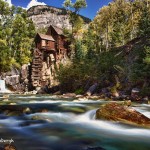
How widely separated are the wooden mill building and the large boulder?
3533 cm

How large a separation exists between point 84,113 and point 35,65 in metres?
36.5

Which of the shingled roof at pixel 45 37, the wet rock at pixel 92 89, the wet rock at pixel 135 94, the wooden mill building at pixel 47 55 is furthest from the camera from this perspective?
the shingled roof at pixel 45 37

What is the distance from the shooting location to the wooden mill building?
1960 inches

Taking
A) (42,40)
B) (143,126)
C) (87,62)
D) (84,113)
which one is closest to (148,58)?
(84,113)

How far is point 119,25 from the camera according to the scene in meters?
54.2

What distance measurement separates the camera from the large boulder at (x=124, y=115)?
1168cm

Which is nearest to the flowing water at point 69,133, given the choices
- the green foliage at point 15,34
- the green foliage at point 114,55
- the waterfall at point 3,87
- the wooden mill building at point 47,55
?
the green foliage at point 114,55

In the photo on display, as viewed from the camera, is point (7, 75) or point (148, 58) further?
point (7, 75)

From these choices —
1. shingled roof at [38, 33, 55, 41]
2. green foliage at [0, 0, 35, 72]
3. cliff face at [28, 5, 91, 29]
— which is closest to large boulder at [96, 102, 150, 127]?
green foliage at [0, 0, 35, 72]

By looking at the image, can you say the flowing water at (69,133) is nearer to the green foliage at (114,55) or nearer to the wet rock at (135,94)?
the wet rock at (135,94)

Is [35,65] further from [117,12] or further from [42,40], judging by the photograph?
[117,12]

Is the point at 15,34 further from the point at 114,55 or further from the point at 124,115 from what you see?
the point at 124,115

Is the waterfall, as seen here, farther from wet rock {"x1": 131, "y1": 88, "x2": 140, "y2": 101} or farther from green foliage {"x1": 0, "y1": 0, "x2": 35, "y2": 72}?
wet rock {"x1": 131, "y1": 88, "x2": 140, "y2": 101}

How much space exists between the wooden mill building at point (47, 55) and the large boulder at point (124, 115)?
35326 mm
